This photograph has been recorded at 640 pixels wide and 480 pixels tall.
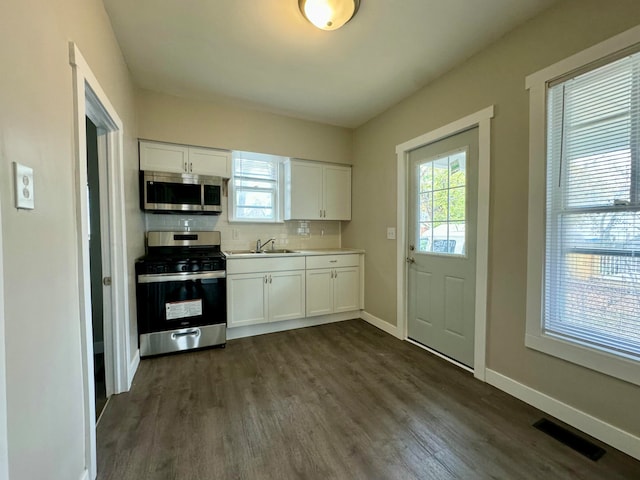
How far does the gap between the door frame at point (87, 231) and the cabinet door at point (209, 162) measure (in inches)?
40.5

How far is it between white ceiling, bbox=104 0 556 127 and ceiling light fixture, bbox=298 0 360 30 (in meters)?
0.09

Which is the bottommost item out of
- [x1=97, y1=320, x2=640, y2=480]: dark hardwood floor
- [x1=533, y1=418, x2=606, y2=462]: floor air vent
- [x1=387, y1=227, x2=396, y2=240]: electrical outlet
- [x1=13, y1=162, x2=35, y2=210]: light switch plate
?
[x1=97, y1=320, x2=640, y2=480]: dark hardwood floor

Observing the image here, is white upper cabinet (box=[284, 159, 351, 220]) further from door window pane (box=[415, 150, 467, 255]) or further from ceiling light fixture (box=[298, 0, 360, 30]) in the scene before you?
ceiling light fixture (box=[298, 0, 360, 30])

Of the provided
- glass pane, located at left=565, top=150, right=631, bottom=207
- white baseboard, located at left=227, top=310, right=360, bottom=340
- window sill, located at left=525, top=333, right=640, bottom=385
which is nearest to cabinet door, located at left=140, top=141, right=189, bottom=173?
white baseboard, located at left=227, top=310, right=360, bottom=340

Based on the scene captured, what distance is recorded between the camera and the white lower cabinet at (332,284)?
11.5 ft

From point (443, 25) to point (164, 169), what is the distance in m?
2.87

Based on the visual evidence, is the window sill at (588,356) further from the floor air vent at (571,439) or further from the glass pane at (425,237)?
the glass pane at (425,237)

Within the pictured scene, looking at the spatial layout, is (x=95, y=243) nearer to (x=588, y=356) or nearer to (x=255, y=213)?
(x=255, y=213)

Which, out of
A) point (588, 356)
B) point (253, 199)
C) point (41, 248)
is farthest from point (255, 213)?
point (588, 356)

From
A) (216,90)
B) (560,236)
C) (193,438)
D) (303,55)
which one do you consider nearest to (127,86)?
(216,90)

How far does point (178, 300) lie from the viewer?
2693 millimetres

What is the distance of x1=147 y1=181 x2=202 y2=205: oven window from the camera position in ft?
9.45

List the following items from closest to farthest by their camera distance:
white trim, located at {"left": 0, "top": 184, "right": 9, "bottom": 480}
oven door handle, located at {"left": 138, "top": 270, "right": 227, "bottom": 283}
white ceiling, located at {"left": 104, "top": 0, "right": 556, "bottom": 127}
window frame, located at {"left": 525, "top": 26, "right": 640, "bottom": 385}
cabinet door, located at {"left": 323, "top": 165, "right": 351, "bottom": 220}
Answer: white trim, located at {"left": 0, "top": 184, "right": 9, "bottom": 480} → window frame, located at {"left": 525, "top": 26, "right": 640, "bottom": 385} → white ceiling, located at {"left": 104, "top": 0, "right": 556, "bottom": 127} → oven door handle, located at {"left": 138, "top": 270, "right": 227, "bottom": 283} → cabinet door, located at {"left": 323, "top": 165, "right": 351, "bottom": 220}

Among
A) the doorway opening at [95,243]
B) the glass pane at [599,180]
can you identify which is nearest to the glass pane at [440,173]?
the glass pane at [599,180]
